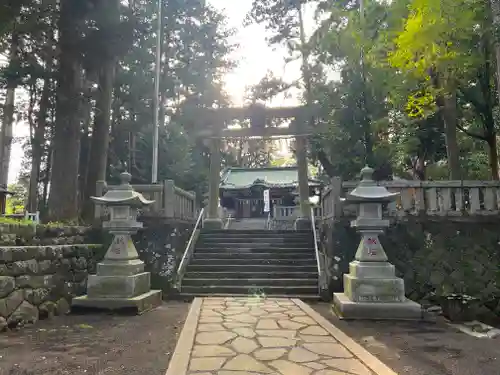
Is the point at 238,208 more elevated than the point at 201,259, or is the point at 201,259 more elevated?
the point at 238,208

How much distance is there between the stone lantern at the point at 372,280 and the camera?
243 inches

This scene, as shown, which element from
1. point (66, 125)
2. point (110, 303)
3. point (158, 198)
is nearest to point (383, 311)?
point (110, 303)

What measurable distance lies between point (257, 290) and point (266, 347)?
14.7 ft

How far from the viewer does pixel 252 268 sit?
32.8 feet

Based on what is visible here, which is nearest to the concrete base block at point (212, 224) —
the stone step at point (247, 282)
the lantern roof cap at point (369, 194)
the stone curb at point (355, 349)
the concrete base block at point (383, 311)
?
the stone step at point (247, 282)

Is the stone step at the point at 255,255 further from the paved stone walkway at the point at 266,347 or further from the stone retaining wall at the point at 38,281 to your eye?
the paved stone walkway at the point at 266,347

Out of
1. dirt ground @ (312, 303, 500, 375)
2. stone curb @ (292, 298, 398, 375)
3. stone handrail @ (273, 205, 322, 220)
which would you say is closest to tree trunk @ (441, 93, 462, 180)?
dirt ground @ (312, 303, 500, 375)

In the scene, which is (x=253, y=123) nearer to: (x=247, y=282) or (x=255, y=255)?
(x=255, y=255)

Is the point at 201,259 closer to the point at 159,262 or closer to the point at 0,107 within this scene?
the point at 159,262

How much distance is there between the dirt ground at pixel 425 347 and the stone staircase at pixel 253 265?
307cm

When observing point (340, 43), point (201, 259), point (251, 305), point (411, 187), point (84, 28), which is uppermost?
point (340, 43)

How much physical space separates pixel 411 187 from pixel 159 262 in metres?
6.24

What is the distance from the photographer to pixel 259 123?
572 inches

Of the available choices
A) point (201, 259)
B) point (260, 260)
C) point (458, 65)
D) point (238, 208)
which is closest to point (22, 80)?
point (201, 259)
